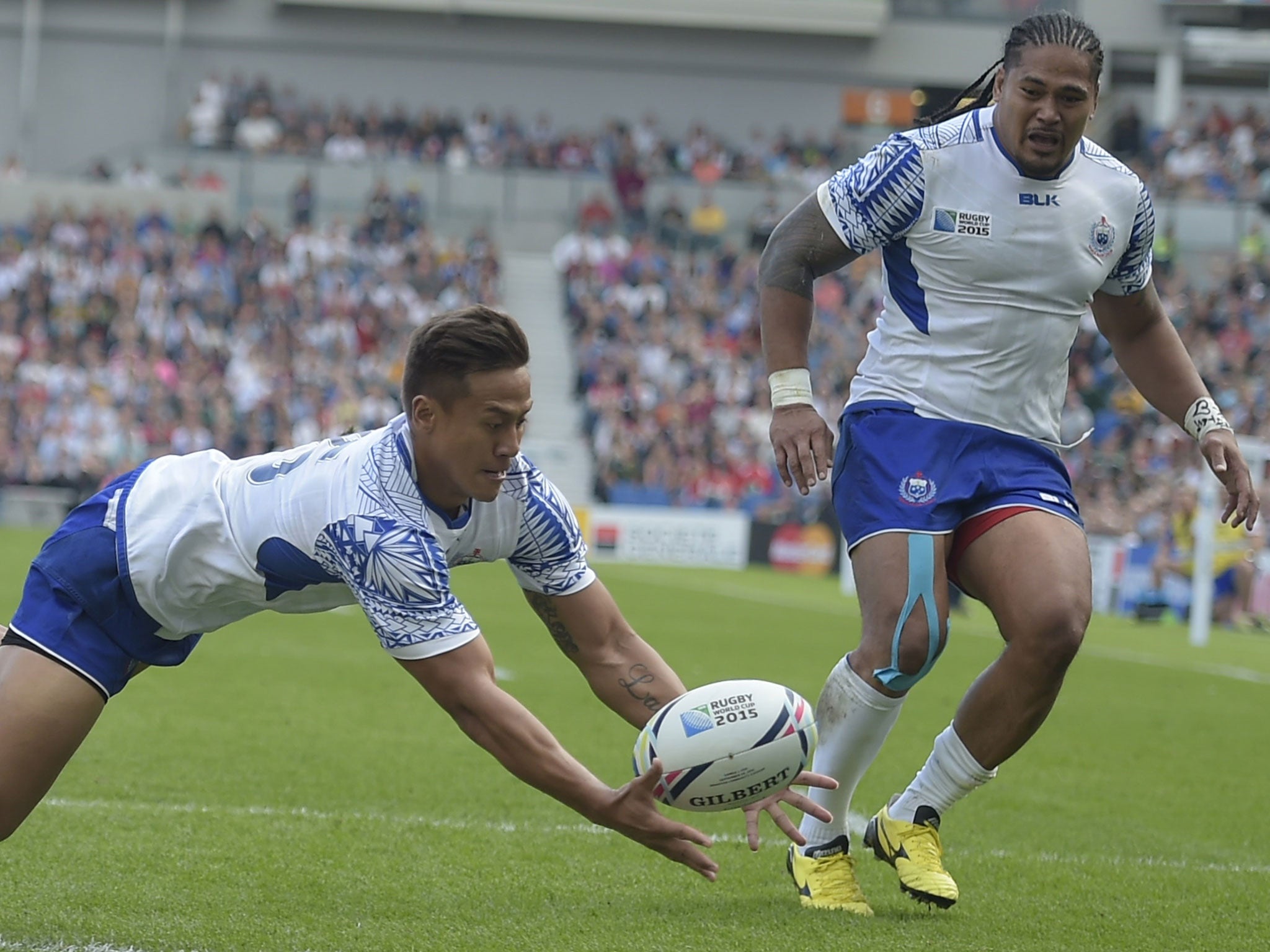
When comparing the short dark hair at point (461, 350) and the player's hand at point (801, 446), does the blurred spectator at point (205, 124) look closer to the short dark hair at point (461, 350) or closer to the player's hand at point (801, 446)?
the player's hand at point (801, 446)

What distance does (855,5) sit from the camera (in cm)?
3803

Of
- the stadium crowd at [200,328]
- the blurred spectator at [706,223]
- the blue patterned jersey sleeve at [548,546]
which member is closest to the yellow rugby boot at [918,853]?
the blue patterned jersey sleeve at [548,546]

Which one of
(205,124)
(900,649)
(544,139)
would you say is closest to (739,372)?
(544,139)

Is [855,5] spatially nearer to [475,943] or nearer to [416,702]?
[416,702]

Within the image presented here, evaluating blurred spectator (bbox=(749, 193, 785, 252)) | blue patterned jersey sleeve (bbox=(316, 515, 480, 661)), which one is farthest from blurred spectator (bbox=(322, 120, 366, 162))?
blue patterned jersey sleeve (bbox=(316, 515, 480, 661))

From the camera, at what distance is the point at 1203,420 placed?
18.3 ft

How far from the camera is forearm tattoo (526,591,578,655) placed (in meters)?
4.90

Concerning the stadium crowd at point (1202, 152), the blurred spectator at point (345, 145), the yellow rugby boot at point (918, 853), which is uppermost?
the stadium crowd at point (1202, 152)

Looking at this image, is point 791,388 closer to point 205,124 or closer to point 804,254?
point 804,254

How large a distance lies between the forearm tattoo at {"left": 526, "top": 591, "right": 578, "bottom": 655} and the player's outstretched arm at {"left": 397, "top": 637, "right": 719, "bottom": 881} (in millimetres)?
591

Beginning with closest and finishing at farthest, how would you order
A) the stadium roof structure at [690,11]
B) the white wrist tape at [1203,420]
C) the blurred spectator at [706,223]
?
the white wrist tape at [1203,420] → the blurred spectator at [706,223] → the stadium roof structure at [690,11]

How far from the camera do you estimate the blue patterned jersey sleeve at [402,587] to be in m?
4.17

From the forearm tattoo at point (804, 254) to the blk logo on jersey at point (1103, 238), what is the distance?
2.42 ft

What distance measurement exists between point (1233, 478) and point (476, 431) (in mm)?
2578
